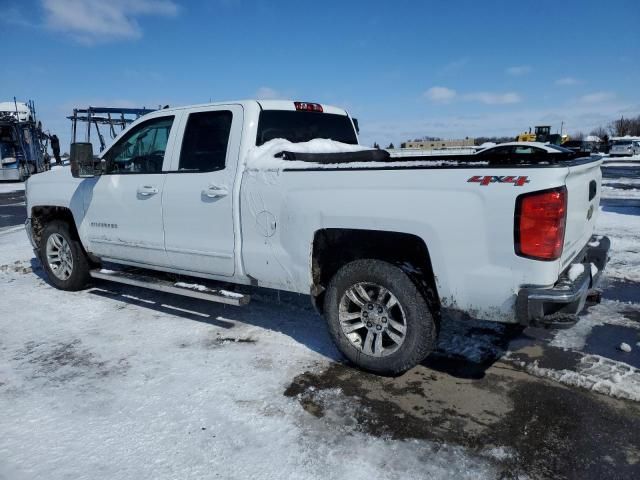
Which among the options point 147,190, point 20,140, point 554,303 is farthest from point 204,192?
point 20,140

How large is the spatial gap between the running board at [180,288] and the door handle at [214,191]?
2.80ft

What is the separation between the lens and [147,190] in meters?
4.68

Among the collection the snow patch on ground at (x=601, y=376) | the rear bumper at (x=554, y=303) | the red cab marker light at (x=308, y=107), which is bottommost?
the snow patch on ground at (x=601, y=376)

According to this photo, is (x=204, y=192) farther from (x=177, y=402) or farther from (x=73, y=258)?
(x=73, y=258)

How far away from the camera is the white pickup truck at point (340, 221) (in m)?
2.88

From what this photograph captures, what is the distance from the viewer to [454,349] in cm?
404

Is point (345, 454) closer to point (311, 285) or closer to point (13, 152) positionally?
point (311, 285)

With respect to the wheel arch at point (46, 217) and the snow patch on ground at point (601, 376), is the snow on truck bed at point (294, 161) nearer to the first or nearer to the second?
the snow patch on ground at point (601, 376)

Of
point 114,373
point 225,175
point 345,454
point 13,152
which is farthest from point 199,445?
point 13,152

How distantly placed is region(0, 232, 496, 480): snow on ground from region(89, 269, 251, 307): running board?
1.26 ft

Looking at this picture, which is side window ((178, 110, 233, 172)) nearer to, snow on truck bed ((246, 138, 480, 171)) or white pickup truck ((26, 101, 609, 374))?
white pickup truck ((26, 101, 609, 374))

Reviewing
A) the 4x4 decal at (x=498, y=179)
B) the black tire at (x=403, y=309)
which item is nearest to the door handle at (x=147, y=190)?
the black tire at (x=403, y=309)

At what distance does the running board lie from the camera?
13.5 ft

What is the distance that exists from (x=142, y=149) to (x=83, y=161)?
58cm
